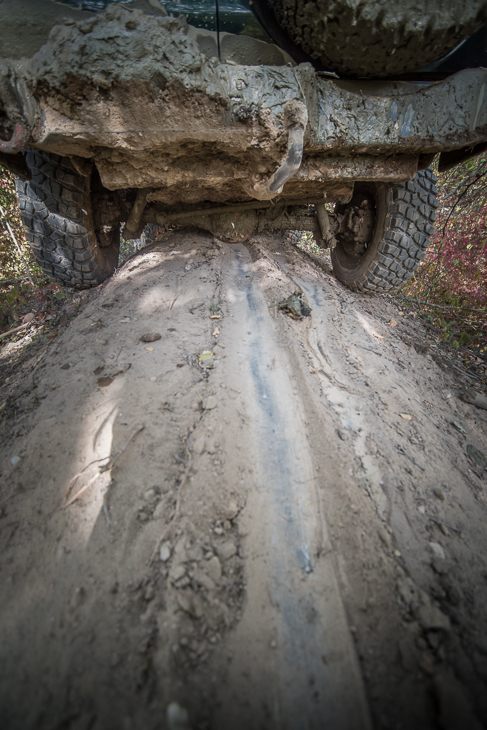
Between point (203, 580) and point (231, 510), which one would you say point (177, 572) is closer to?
point (203, 580)

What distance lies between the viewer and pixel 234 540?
1089mm

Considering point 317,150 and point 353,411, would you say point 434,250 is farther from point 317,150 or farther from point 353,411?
point 353,411

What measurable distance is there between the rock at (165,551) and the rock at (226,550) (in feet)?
0.56

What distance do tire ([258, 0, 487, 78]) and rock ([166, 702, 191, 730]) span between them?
2.74m

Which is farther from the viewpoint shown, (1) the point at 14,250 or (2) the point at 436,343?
(1) the point at 14,250

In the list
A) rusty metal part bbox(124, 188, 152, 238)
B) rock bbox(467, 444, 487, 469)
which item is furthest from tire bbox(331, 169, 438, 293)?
rusty metal part bbox(124, 188, 152, 238)

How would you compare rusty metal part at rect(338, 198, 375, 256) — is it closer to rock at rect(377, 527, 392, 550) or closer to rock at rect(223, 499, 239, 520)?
rock at rect(377, 527, 392, 550)

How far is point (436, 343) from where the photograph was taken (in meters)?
3.09

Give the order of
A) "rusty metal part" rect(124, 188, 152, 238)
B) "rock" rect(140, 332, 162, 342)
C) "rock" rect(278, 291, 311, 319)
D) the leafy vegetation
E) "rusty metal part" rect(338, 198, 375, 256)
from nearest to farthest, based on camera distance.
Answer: "rock" rect(140, 332, 162, 342) < "rock" rect(278, 291, 311, 319) < "rusty metal part" rect(124, 188, 152, 238) < "rusty metal part" rect(338, 198, 375, 256) < the leafy vegetation

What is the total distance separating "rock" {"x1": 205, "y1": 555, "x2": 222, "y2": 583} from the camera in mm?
999

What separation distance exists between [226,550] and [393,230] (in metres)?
2.80

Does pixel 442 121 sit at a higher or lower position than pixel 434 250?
higher

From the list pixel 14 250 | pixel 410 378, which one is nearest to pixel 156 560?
pixel 410 378

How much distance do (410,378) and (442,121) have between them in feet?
5.46
